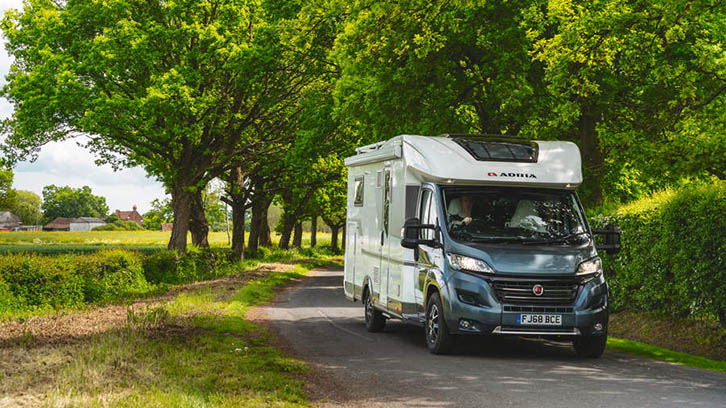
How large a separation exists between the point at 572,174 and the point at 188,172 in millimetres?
24107

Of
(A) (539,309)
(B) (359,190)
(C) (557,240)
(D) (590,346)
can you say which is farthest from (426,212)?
(B) (359,190)

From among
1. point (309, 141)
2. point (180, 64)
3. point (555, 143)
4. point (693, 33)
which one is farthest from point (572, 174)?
point (180, 64)

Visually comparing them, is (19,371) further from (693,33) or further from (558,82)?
(693,33)

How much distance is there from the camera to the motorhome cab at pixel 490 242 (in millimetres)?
10836

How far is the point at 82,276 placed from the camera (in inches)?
871

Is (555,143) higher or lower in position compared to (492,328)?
higher

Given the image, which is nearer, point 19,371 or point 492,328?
point 19,371

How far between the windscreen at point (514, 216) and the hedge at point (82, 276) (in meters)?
11.9

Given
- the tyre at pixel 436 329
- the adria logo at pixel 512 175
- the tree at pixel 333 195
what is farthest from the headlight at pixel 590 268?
the tree at pixel 333 195

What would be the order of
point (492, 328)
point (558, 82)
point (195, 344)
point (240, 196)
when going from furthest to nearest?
point (240, 196), point (558, 82), point (195, 344), point (492, 328)

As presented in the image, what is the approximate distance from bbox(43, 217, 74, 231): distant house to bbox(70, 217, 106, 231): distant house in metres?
1.30

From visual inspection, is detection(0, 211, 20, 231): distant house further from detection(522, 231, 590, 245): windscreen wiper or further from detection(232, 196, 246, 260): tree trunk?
detection(522, 231, 590, 245): windscreen wiper

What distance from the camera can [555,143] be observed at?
12422mm

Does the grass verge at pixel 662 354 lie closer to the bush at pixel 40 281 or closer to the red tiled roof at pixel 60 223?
the bush at pixel 40 281
